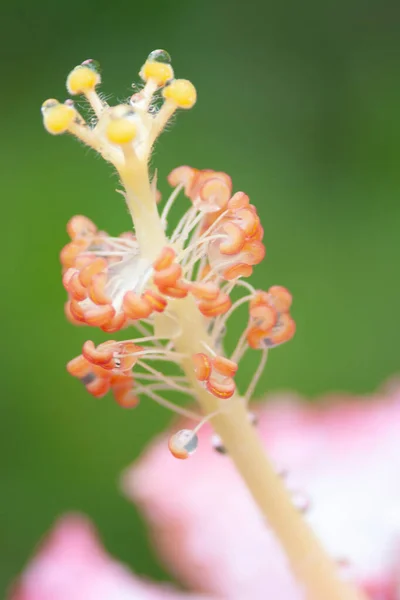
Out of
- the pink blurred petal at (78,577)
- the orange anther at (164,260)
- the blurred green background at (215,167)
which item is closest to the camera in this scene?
the orange anther at (164,260)

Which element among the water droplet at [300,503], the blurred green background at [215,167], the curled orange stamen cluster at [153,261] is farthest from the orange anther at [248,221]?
the blurred green background at [215,167]

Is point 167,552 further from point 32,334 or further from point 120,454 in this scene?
point 32,334

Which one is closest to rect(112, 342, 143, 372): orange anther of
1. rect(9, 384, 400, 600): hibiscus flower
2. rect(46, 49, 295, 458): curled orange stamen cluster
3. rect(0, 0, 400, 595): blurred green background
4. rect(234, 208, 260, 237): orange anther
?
rect(46, 49, 295, 458): curled orange stamen cluster

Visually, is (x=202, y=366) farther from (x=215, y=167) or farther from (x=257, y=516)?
(x=215, y=167)

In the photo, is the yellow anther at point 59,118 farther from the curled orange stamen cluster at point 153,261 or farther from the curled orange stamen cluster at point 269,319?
the curled orange stamen cluster at point 269,319

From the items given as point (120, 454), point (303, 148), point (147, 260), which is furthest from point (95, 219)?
point (147, 260)
